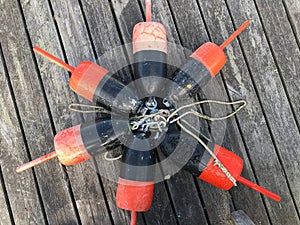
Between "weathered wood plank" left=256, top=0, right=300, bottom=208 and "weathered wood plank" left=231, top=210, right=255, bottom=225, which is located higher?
"weathered wood plank" left=256, top=0, right=300, bottom=208

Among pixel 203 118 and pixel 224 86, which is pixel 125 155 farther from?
pixel 224 86

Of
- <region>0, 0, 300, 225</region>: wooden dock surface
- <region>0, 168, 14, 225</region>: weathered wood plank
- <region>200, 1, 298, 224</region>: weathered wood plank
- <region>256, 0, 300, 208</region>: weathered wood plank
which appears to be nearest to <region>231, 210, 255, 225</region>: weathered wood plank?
<region>0, 0, 300, 225</region>: wooden dock surface

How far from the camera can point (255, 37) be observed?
1566mm

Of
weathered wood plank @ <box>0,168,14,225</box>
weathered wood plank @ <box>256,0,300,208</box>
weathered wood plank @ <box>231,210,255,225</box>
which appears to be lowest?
weathered wood plank @ <box>231,210,255,225</box>

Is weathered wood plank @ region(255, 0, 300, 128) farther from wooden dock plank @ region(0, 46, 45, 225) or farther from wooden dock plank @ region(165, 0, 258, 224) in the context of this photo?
wooden dock plank @ region(0, 46, 45, 225)

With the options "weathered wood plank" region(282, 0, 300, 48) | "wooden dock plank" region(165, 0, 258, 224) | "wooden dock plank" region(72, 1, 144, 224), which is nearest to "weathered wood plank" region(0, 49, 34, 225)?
"wooden dock plank" region(72, 1, 144, 224)

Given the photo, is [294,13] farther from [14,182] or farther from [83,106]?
[14,182]

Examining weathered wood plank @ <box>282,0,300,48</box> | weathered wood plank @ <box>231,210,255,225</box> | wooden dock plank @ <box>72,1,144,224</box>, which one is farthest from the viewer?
weathered wood plank @ <box>282,0,300,48</box>

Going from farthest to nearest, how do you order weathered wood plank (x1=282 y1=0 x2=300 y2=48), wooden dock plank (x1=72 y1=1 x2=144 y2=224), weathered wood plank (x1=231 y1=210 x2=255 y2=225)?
weathered wood plank (x1=282 y1=0 x2=300 y2=48)
wooden dock plank (x1=72 y1=1 x2=144 y2=224)
weathered wood plank (x1=231 y1=210 x2=255 y2=225)

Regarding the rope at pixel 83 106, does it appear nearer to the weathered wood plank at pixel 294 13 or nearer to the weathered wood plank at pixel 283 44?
the weathered wood plank at pixel 283 44

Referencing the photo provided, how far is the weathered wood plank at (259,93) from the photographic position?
149cm

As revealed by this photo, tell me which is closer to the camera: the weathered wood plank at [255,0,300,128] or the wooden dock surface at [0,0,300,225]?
the wooden dock surface at [0,0,300,225]

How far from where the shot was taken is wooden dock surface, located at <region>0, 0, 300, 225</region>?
56.6 inches

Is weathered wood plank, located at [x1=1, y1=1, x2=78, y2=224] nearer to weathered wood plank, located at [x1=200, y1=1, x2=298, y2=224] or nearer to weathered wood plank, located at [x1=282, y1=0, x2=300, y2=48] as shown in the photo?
weathered wood plank, located at [x1=200, y1=1, x2=298, y2=224]
